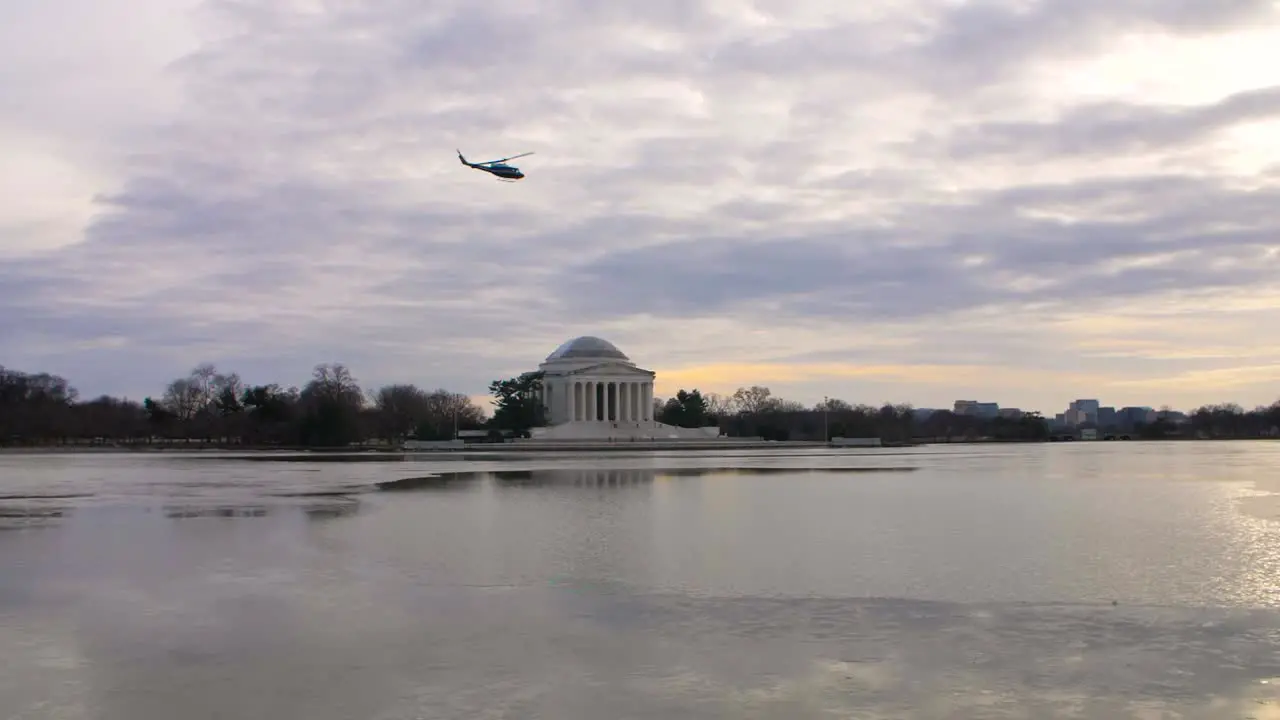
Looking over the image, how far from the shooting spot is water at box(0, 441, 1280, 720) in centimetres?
1060

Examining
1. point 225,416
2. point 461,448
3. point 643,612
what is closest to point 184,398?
point 225,416

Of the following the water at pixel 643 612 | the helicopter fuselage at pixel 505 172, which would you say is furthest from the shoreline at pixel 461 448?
the water at pixel 643 612

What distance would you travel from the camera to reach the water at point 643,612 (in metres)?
10.6

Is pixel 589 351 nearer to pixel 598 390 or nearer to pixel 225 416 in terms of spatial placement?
pixel 598 390

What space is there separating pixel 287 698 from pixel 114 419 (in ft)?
426

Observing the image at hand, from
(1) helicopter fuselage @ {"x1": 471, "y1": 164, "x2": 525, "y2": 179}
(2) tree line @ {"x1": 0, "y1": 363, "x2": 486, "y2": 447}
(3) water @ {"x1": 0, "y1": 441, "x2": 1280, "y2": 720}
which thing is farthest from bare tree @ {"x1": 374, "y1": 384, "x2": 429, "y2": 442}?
(3) water @ {"x1": 0, "y1": 441, "x2": 1280, "y2": 720}

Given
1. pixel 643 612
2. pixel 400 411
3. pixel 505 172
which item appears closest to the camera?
pixel 643 612

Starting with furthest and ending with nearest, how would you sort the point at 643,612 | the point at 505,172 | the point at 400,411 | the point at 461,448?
1. the point at 400,411
2. the point at 461,448
3. the point at 505,172
4. the point at 643,612

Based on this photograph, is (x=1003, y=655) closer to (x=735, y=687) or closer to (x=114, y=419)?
(x=735, y=687)

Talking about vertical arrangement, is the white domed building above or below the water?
above

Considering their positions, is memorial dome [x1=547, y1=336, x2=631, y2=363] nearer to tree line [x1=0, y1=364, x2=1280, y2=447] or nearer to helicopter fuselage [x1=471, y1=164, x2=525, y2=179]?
tree line [x1=0, y1=364, x2=1280, y2=447]

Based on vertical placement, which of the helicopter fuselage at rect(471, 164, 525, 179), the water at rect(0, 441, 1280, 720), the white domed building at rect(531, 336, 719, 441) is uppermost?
the helicopter fuselage at rect(471, 164, 525, 179)

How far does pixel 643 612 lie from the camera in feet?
48.4

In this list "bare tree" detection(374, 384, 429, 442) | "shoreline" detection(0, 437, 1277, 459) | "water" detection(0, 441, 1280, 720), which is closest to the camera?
"water" detection(0, 441, 1280, 720)
